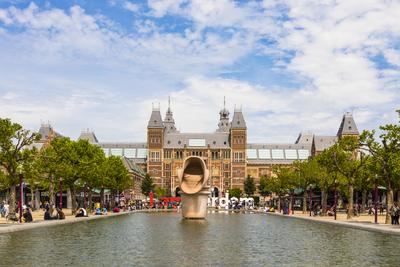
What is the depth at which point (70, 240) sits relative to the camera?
29.0m

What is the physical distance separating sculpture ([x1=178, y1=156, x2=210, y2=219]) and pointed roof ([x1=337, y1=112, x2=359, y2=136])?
138 metres

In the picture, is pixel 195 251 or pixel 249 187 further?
pixel 249 187

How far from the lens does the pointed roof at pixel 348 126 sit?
611 feet

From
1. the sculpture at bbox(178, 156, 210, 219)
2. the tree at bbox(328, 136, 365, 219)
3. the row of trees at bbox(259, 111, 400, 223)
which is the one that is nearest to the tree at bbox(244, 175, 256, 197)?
the row of trees at bbox(259, 111, 400, 223)

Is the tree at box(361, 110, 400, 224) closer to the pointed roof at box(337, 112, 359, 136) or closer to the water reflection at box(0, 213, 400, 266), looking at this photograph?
the water reflection at box(0, 213, 400, 266)

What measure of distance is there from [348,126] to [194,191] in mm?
141857

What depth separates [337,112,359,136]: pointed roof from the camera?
18625 centimetres

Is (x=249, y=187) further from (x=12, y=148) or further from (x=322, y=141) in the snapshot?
(x=12, y=148)

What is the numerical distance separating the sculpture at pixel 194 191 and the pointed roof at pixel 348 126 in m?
138

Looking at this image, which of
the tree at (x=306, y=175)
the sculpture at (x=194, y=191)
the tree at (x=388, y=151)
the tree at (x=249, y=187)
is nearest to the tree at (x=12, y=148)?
the sculpture at (x=194, y=191)

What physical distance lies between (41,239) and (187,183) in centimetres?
2745

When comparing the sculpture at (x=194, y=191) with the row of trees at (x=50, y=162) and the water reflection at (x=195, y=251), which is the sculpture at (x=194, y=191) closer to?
the row of trees at (x=50, y=162)

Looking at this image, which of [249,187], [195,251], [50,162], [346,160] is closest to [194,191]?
[50,162]

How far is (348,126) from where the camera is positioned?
614ft
